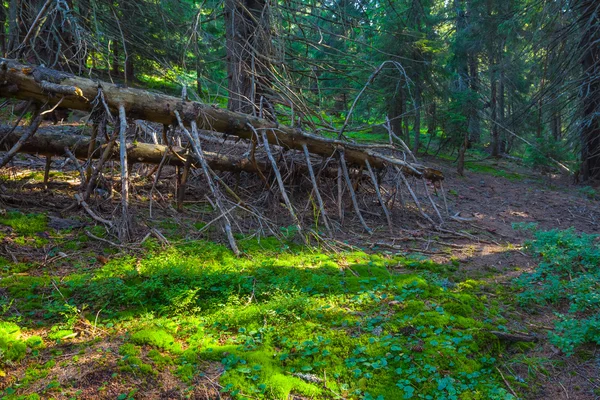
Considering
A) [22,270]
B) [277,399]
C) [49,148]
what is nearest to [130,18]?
[49,148]

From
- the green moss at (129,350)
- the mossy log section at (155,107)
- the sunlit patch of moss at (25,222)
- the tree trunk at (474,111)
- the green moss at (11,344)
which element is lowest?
the green moss at (129,350)

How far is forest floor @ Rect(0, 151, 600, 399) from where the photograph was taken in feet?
8.69

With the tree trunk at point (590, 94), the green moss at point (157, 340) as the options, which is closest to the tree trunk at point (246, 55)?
the green moss at point (157, 340)

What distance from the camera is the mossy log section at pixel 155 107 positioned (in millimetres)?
4508

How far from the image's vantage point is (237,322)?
10.8 feet

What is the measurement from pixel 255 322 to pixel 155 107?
335 centimetres

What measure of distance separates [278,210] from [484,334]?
3.83 m

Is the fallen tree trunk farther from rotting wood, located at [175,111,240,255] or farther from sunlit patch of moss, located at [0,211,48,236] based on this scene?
sunlit patch of moss, located at [0,211,48,236]

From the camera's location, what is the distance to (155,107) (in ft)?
17.4

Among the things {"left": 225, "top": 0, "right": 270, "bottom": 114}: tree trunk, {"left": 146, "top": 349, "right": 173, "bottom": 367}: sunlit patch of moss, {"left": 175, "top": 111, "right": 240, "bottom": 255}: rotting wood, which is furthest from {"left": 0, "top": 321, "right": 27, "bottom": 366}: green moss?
{"left": 225, "top": 0, "right": 270, "bottom": 114}: tree trunk

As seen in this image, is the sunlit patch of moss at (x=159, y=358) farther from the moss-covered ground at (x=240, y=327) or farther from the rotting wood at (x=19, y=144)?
the rotting wood at (x=19, y=144)

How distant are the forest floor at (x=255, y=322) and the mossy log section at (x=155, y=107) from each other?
1434 millimetres

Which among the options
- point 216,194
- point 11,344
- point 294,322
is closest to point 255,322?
point 294,322

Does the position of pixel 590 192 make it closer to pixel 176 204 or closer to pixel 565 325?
pixel 565 325
